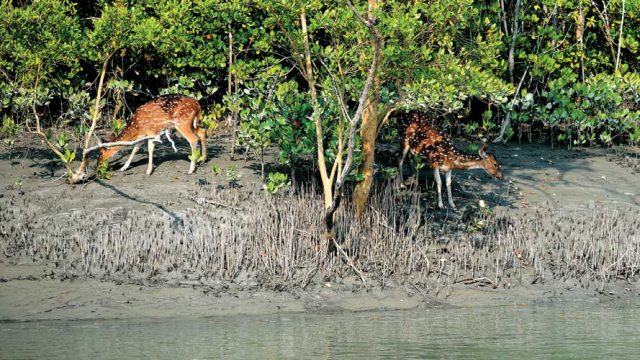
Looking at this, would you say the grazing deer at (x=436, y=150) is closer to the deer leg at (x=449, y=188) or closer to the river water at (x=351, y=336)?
the deer leg at (x=449, y=188)

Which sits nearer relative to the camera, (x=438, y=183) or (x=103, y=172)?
(x=103, y=172)

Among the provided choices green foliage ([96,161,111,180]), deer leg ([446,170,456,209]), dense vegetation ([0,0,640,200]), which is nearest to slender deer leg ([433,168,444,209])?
deer leg ([446,170,456,209])

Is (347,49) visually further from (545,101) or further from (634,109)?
(634,109)

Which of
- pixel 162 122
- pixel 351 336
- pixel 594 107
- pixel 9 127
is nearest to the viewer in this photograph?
pixel 351 336

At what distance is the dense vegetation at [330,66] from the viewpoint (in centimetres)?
1278

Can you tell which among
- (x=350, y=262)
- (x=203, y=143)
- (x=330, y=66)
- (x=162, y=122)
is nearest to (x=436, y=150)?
(x=330, y=66)

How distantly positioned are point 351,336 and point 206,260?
264 centimetres

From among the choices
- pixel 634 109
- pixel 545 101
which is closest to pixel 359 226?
pixel 545 101

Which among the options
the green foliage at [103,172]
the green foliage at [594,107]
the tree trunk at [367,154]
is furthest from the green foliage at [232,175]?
the green foliage at [594,107]

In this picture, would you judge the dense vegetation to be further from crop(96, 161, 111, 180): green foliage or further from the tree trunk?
crop(96, 161, 111, 180): green foliage

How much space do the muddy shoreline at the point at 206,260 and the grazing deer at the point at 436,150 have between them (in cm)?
43

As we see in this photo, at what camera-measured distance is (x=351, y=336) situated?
10.5m

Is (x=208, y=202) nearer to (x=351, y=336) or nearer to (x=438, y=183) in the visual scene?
(x=438, y=183)

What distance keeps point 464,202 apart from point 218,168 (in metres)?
3.42
